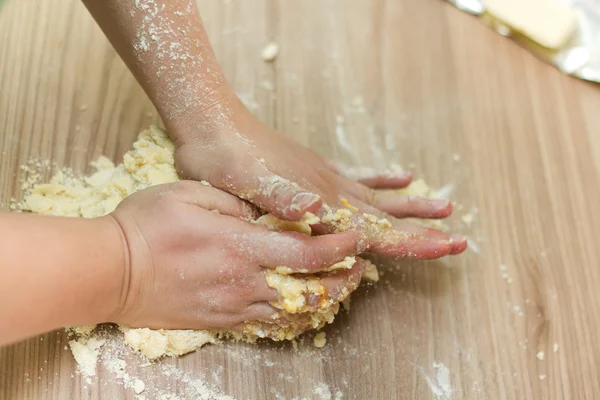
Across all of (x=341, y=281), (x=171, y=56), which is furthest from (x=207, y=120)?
(x=341, y=281)

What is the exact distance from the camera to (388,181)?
42.6 inches

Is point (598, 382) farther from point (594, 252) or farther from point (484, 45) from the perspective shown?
point (484, 45)

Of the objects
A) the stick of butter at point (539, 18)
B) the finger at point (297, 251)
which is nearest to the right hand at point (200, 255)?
the finger at point (297, 251)

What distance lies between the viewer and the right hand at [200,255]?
0.80m

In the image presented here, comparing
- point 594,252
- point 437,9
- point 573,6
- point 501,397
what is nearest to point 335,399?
point 501,397

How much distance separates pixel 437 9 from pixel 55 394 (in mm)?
1109

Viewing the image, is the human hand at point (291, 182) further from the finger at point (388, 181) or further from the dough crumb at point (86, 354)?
the dough crumb at point (86, 354)

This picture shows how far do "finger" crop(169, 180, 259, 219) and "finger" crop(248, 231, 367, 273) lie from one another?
62mm

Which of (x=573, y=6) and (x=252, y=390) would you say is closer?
(x=252, y=390)

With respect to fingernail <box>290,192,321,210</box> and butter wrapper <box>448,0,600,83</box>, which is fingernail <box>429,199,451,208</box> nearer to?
fingernail <box>290,192,321,210</box>

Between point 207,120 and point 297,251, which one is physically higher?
point 207,120

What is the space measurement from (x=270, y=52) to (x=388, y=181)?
1.25 ft

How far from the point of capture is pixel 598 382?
99 cm

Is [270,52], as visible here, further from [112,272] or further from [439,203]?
[112,272]
